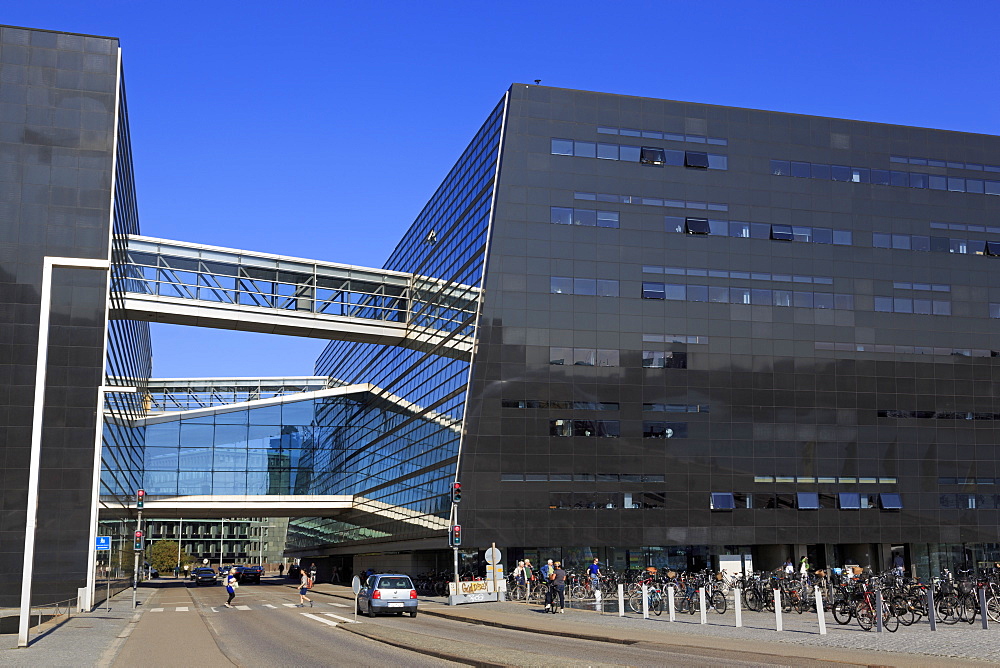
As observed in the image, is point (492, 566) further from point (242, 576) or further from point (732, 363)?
point (242, 576)

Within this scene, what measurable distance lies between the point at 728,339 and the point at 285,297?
25.8 m

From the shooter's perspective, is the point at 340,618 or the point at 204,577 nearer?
the point at 340,618

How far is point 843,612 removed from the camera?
28.7 m

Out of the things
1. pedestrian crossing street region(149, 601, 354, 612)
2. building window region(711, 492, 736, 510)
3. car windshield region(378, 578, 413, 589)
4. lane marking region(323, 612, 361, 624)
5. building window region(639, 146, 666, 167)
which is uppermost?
building window region(639, 146, 666, 167)

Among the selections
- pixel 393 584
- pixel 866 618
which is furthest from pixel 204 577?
pixel 866 618

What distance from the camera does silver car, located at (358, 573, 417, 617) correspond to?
3856 centimetres

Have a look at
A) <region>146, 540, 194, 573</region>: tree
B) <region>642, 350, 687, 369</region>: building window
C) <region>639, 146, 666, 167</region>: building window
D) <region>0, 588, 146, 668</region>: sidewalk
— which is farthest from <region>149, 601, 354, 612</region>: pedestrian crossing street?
<region>146, 540, 194, 573</region>: tree

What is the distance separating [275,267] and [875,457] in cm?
3708

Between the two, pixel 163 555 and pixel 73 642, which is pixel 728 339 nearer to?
pixel 73 642

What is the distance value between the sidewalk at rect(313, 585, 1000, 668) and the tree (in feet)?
382

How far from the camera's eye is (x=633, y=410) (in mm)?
57250

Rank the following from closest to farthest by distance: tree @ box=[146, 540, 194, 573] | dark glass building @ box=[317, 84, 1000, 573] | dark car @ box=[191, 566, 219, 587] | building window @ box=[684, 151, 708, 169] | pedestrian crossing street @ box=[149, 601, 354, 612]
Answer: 1. pedestrian crossing street @ box=[149, 601, 354, 612]
2. dark glass building @ box=[317, 84, 1000, 573]
3. building window @ box=[684, 151, 708, 169]
4. dark car @ box=[191, 566, 219, 587]
5. tree @ box=[146, 540, 194, 573]

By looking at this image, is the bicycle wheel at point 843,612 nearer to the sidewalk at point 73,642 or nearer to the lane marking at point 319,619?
the lane marking at point 319,619

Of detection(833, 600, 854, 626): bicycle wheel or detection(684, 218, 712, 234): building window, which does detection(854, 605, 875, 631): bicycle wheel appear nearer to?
detection(833, 600, 854, 626): bicycle wheel
